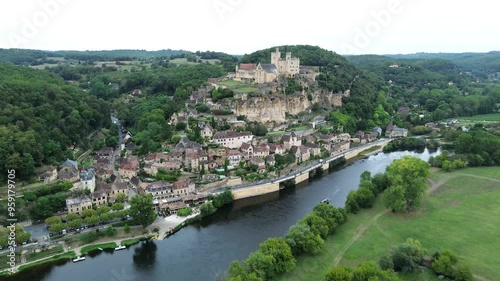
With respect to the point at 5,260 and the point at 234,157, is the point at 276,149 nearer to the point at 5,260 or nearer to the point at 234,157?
the point at 234,157

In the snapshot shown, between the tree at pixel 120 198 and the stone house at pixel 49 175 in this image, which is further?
the stone house at pixel 49 175

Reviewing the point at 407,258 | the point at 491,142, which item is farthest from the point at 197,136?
the point at 491,142

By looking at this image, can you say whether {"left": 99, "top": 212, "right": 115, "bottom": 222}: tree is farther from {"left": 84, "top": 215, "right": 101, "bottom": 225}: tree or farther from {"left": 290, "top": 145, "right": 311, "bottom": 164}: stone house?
{"left": 290, "top": 145, "right": 311, "bottom": 164}: stone house

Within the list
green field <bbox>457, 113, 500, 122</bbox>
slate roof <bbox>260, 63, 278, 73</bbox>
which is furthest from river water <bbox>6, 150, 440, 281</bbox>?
green field <bbox>457, 113, 500, 122</bbox>

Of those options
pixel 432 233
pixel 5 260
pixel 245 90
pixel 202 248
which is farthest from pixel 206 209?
pixel 245 90

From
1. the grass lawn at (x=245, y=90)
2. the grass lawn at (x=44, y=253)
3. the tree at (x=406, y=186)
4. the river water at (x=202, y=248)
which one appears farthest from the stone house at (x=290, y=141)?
A: the grass lawn at (x=44, y=253)

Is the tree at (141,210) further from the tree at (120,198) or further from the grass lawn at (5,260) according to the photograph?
the grass lawn at (5,260)
